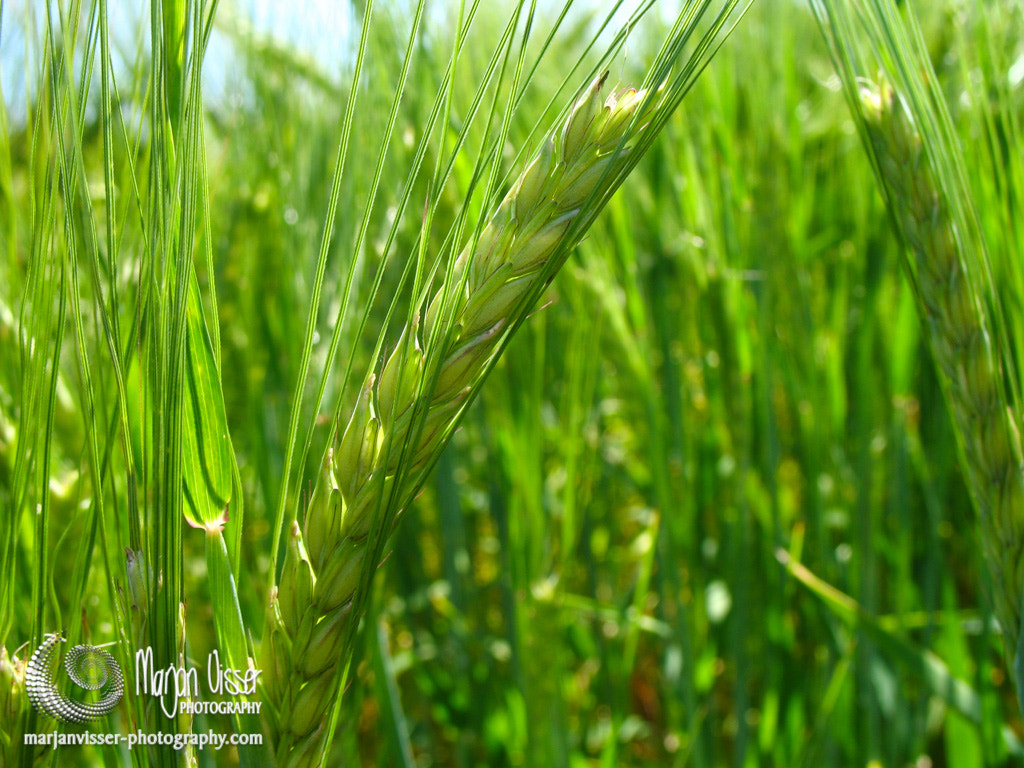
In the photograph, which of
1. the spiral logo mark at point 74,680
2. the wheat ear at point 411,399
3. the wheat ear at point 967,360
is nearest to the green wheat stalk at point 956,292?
the wheat ear at point 967,360

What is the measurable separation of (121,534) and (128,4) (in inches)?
25.0

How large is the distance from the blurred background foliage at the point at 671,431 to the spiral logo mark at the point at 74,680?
15cm

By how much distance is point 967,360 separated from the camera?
310 millimetres

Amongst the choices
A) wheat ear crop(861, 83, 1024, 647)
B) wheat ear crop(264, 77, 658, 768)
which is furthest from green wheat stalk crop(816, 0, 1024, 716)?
wheat ear crop(264, 77, 658, 768)

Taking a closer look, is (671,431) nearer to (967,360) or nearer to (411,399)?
(967,360)

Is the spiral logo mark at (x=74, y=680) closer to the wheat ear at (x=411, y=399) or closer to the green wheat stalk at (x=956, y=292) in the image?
the wheat ear at (x=411, y=399)

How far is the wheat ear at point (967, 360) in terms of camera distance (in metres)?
0.31

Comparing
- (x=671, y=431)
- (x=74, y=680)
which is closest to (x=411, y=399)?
(x=74, y=680)

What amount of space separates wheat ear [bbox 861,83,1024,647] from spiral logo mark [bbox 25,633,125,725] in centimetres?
34

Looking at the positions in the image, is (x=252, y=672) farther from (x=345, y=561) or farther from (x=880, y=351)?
(x=880, y=351)

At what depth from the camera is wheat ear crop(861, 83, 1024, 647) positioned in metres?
0.31

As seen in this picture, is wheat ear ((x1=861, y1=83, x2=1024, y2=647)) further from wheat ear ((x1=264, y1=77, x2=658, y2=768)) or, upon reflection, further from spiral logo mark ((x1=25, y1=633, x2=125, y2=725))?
spiral logo mark ((x1=25, y1=633, x2=125, y2=725))

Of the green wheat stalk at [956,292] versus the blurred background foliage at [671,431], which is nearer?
the green wheat stalk at [956,292]

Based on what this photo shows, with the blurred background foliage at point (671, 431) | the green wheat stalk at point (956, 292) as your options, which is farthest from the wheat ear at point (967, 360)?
→ the blurred background foliage at point (671, 431)
